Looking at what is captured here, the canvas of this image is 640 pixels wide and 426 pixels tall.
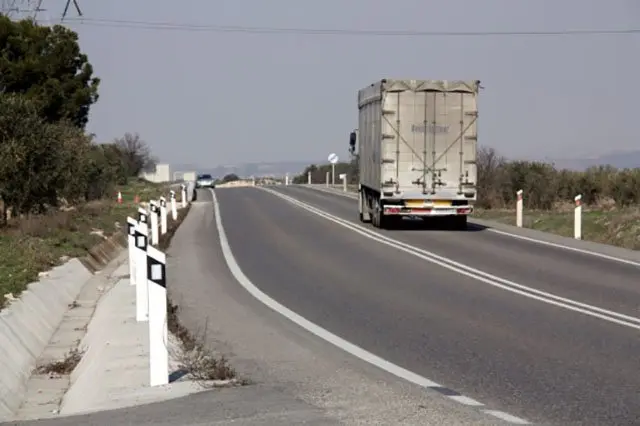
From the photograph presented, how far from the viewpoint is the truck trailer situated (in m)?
28.0

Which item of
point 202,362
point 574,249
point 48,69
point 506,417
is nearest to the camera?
point 506,417

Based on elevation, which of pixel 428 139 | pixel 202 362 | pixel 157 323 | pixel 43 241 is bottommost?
pixel 202 362

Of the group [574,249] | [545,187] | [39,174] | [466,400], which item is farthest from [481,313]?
[545,187]

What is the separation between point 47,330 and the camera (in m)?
13.1

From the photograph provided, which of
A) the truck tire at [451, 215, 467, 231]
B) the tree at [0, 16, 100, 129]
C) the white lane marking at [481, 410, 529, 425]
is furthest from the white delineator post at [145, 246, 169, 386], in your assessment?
the tree at [0, 16, 100, 129]

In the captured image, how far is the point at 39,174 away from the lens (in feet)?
79.3

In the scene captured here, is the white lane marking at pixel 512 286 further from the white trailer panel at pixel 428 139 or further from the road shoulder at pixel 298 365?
the road shoulder at pixel 298 365

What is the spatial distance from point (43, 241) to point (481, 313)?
10.4m

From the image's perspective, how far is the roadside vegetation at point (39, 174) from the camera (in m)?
18.7

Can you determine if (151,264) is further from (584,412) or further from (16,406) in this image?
(584,412)

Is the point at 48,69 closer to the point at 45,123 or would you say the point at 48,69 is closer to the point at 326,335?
the point at 45,123

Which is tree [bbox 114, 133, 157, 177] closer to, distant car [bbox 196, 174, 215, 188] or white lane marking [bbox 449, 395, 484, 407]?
distant car [bbox 196, 174, 215, 188]

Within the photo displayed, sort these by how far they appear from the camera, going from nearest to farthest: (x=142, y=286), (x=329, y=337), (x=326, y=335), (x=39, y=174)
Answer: (x=329, y=337) < (x=326, y=335) < (x=142, y=286) < (x=39, y=174)

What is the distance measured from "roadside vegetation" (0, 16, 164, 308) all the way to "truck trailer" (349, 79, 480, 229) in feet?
26.2
